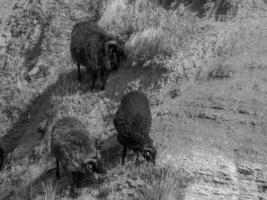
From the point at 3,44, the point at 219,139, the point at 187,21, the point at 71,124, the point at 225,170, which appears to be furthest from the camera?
the point at 3,44

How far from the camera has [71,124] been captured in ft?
34.6

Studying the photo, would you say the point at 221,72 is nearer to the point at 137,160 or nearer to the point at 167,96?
the point at 167,96

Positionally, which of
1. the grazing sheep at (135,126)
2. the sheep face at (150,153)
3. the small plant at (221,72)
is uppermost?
the small plant at (221,72)

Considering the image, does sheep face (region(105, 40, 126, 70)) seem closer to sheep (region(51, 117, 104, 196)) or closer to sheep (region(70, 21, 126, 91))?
sheep (region(70, 21, 126, 91))

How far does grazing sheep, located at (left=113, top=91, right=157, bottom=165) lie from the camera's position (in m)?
9.66

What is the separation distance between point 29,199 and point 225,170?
3916mm

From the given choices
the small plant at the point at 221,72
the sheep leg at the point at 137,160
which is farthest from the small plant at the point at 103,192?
the small plant at the point at 221,72

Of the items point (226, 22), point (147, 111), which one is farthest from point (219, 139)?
point (226, 22)

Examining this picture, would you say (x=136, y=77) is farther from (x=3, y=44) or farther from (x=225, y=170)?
(x=3, y=44)

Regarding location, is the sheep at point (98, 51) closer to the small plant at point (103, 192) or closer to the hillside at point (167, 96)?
the hillside at point (167, 96)

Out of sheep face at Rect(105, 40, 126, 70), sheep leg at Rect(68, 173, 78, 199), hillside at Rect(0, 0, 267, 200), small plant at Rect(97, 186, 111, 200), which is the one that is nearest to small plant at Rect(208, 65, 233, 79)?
hillside at Rect(0, 0, 267, 200)

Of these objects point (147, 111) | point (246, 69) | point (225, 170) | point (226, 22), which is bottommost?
point (225, 170)

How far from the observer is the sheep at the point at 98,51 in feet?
40.2

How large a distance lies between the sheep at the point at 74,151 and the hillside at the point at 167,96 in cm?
34
